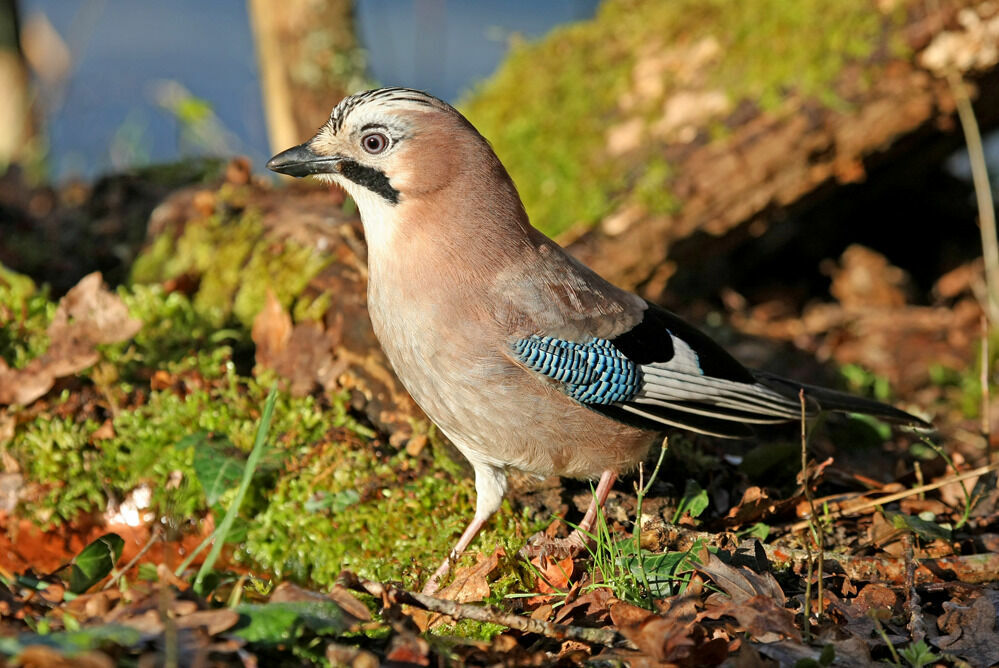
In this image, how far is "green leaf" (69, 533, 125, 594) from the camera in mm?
2867

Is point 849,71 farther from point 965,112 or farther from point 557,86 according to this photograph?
point 557,86

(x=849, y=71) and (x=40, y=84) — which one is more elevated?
(x=40, y=84)

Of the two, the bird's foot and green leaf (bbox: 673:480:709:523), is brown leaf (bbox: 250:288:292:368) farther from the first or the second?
green leaf (bbox: 673:480:709:523)

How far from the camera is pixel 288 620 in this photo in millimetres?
2422

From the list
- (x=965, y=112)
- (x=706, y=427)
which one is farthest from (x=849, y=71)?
(x=706, y=427)

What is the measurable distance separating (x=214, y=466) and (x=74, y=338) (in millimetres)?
1006

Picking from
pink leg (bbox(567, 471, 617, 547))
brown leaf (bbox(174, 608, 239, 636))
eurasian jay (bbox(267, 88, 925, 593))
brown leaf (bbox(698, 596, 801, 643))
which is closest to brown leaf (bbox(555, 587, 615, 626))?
brown leaf (bbox(698, 596, 801, 643))

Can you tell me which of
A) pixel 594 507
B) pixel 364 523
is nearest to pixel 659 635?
pixel 594 507

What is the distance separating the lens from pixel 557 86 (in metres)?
6.56

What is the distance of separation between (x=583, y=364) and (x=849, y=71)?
11.4ft

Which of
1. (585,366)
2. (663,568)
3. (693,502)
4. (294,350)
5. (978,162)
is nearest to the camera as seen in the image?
(663,568)

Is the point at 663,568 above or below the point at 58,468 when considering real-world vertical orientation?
below

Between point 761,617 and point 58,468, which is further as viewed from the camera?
point 58,468

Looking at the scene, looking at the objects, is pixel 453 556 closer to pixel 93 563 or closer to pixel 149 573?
pixel 149 573
